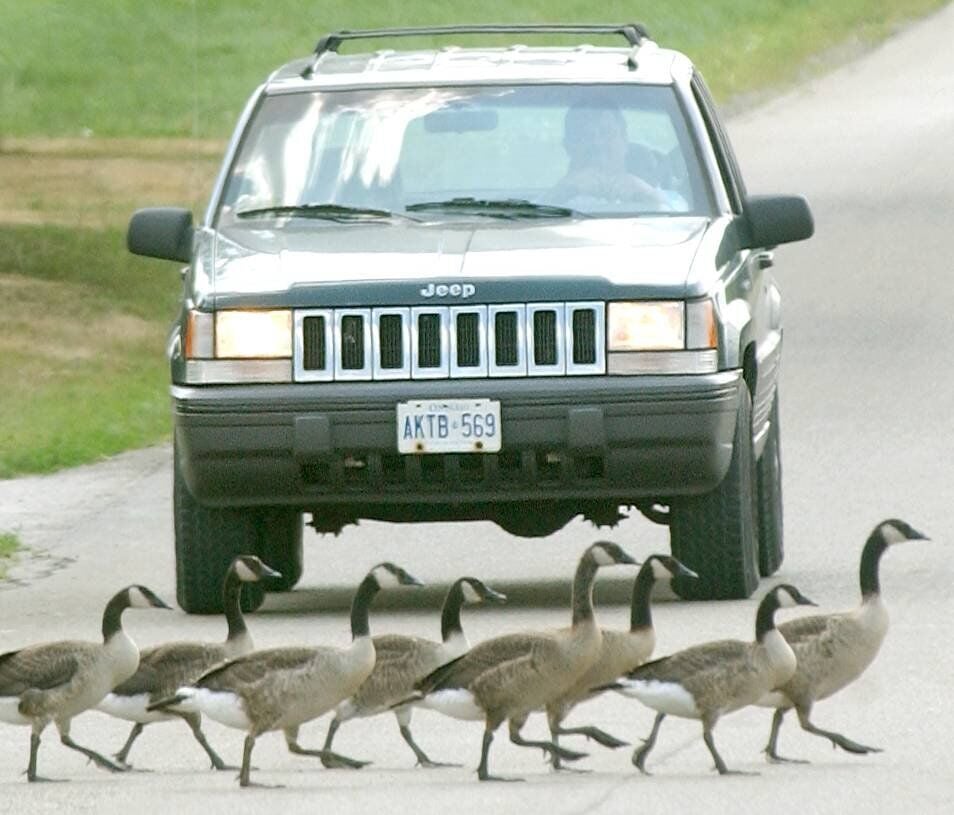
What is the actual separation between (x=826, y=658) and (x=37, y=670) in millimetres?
2216

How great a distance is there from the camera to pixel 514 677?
364 inches

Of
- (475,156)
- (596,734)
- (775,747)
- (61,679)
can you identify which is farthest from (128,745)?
(475,156)

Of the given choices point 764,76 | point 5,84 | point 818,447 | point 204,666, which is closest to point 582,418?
point 204,666

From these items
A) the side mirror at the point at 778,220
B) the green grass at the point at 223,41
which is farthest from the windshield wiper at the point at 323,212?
the green grass at the point at 223,41

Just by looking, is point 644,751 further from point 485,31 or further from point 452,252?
point 485,31

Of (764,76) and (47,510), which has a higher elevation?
(47,510)

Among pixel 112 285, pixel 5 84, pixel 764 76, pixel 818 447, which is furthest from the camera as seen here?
pixel 5 84

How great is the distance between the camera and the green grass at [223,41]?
124 ft

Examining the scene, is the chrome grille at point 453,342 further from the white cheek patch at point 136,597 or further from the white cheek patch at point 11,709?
the white cheek patch at point 11,709

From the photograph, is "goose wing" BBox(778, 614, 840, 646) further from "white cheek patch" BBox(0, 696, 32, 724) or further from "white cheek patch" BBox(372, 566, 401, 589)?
"white cheek patch" BBox(0, 696, 32, 724)

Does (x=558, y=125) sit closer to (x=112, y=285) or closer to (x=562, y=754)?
(x=562, y=754)

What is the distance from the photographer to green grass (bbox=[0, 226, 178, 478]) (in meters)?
18.9

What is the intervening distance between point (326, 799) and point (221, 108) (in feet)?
96.1

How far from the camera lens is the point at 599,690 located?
9.27 metres
